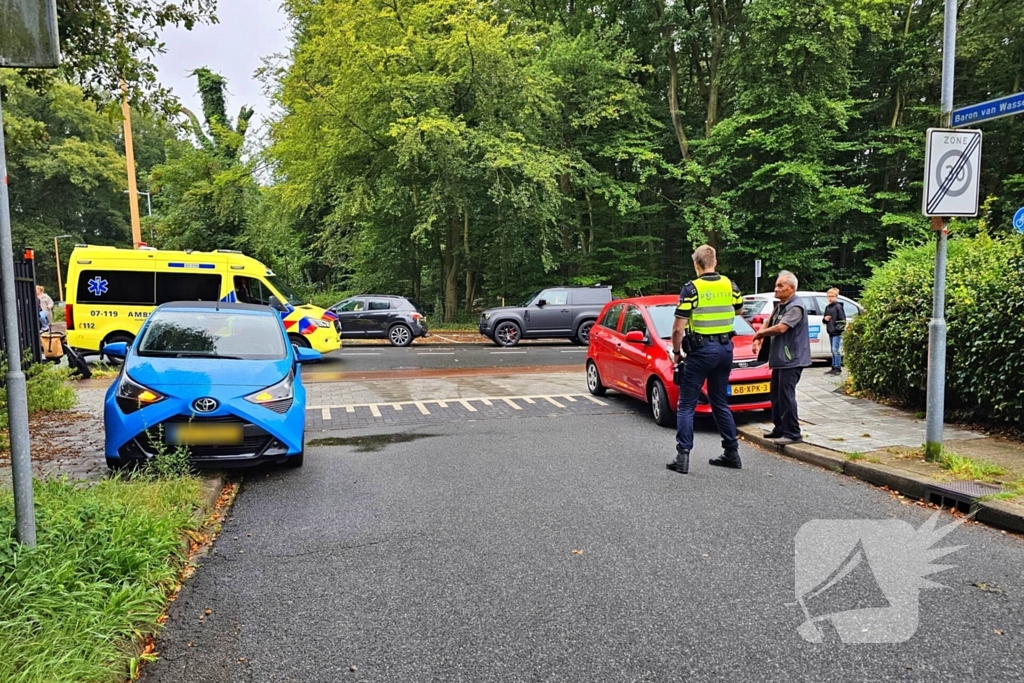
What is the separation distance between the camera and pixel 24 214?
49406mm

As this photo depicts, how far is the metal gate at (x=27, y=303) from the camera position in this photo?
7.97 m

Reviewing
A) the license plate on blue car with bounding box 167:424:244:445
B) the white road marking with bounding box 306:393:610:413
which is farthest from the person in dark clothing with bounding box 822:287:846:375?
the license plate on blue car with bounding box 167:424:244:445

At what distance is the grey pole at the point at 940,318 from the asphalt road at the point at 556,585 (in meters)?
0.90

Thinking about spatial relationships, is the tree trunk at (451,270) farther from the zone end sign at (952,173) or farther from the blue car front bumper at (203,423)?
the zone end sign at (952,173)

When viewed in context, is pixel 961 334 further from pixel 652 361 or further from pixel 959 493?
pixel 652 361

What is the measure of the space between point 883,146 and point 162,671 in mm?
30234

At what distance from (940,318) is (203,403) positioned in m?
6.48

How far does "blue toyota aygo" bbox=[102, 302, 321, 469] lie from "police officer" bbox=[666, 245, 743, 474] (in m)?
3.67

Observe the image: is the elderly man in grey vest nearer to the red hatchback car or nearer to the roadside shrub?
the red hatchback car

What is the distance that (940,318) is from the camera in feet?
19.6

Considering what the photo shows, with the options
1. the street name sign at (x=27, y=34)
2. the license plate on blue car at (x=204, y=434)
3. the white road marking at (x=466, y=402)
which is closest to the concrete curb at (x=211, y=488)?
the license plate on blue car at (x=204, y=434)

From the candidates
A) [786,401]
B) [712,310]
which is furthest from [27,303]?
[786,401]

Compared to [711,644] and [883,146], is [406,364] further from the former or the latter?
[883,146]

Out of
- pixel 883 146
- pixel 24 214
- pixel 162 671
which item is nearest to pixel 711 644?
pixel 162 671
